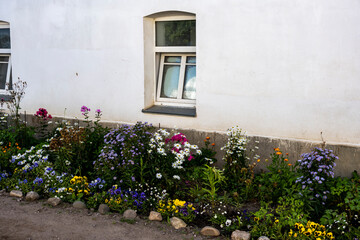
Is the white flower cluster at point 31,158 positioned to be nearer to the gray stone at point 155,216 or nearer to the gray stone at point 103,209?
the gray stone at point 103,209

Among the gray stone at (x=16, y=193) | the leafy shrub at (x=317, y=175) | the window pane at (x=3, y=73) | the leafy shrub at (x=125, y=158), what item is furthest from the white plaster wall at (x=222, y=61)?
the gray stone at (x=16, y=193)

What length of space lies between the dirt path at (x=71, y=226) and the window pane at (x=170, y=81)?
283 cm

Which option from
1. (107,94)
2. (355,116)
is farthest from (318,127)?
(107,94)

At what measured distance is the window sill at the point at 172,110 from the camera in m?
6.88

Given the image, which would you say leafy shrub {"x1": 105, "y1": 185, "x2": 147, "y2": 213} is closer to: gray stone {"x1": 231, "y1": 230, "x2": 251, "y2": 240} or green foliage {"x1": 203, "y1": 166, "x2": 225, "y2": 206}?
green foliage {"x1": 203, "y1": 166, "x2": 225, "y2": 206}

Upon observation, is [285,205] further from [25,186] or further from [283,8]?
[25,186]

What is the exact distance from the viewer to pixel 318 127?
5.91m

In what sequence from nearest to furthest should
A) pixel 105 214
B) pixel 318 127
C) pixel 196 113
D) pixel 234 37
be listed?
pixel 105 214 < pixel 318 127 < pixel 234 37 < pixel 196 113

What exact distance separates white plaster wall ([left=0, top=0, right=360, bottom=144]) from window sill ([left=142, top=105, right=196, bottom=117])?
9 cm

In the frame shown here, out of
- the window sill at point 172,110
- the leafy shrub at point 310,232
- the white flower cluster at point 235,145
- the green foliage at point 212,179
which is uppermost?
the window sill at point 172,110

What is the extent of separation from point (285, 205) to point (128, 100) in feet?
11.8

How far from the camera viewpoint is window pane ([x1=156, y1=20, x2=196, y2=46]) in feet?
23.0

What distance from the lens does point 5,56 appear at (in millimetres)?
9266

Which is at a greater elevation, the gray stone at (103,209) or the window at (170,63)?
the window at (170,63)
